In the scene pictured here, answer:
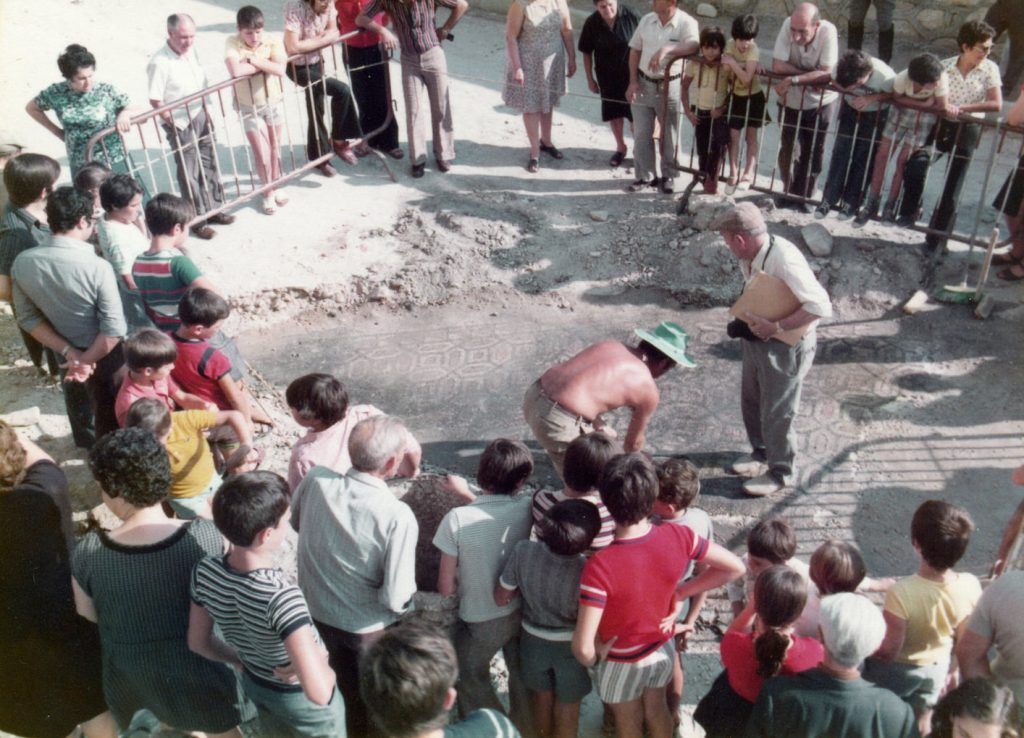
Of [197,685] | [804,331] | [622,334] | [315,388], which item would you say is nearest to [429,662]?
[197,685]

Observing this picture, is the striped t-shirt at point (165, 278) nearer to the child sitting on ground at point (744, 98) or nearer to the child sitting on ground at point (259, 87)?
the child sitting on ground at point (259, 87)

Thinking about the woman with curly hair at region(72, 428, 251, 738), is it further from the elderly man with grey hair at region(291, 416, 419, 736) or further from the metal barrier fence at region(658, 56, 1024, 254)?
the metal barrier fence at region(658, 56, 1024, 254)

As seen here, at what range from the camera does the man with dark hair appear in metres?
4.93

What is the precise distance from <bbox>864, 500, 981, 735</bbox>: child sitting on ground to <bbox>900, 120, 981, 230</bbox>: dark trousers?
181 inches

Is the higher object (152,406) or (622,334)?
(152,406)

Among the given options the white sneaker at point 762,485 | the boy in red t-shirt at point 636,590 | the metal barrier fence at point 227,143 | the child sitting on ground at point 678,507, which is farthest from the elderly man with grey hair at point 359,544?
the metal barrier fence at point 227,143

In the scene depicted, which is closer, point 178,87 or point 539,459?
point 539,459

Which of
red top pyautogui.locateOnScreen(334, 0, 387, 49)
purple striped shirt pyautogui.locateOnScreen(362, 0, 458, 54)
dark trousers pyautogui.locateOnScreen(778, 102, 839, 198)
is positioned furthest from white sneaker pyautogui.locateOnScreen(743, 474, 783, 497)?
red top pyautogui.locateOnScreen(334, 0, 387, 49)

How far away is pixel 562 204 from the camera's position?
859 centimetres

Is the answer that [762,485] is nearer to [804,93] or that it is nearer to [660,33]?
[804,93]

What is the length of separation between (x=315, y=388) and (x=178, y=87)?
4.41m

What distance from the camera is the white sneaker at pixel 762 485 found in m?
5.86

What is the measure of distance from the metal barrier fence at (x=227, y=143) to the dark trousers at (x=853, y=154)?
3894mm

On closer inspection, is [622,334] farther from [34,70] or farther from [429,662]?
[34,70]
